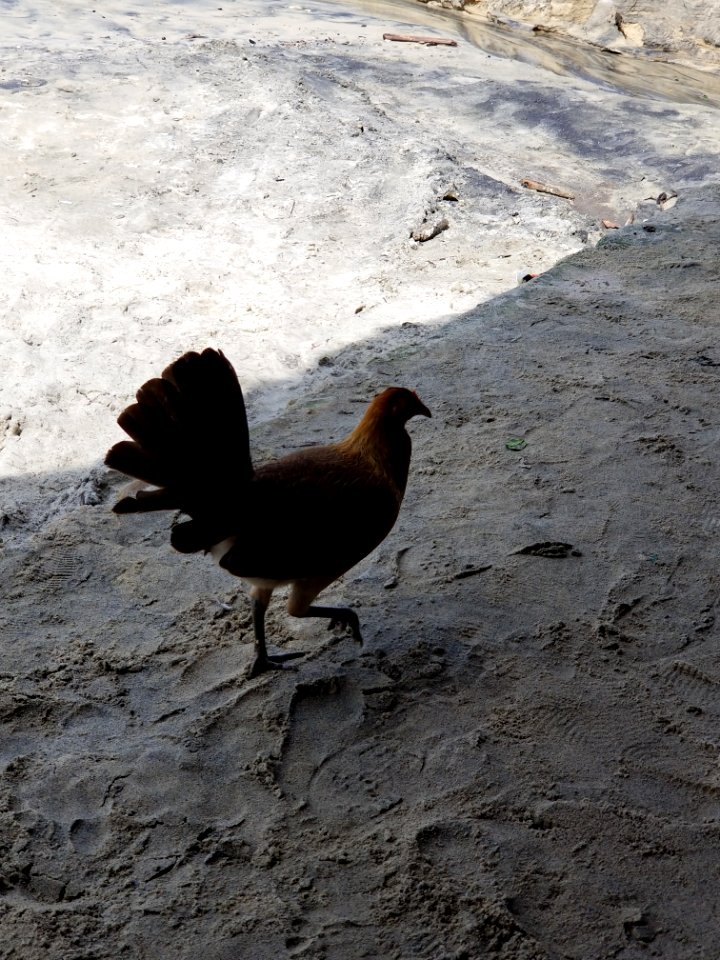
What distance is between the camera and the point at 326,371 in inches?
208

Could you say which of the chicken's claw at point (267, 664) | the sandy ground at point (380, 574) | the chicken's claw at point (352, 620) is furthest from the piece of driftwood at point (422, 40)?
the chicken's claw at point (267, 664)

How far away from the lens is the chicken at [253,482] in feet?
8.55

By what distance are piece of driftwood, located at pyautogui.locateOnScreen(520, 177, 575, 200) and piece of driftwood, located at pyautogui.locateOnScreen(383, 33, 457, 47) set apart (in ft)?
13.2

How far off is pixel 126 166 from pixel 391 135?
2.13 meters

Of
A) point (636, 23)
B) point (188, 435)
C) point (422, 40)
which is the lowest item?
point (188, 435)

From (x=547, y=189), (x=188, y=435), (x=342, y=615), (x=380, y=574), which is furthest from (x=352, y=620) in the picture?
(x=547, y=189)

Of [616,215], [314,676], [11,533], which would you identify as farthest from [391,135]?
[314,676]

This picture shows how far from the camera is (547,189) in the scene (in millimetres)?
7348

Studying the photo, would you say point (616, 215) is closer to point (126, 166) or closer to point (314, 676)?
point (126, 166)

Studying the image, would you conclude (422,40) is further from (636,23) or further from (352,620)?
(352,620)

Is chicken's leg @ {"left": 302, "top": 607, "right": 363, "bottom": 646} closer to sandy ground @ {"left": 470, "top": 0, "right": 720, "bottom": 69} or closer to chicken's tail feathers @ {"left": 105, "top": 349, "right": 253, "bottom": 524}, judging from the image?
chicken's tail feathers @ {"left": 105, "top": 349, "right": 253, "bottom": 524}

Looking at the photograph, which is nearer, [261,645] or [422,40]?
[261,645]

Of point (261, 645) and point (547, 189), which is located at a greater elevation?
point (547, 189)

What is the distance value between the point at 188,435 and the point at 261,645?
2.42ft
